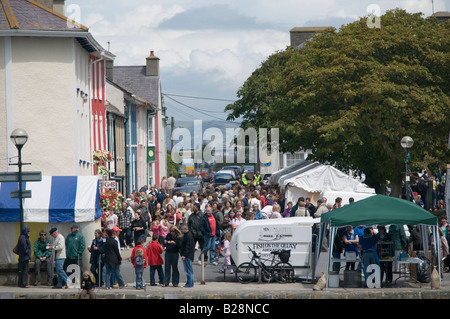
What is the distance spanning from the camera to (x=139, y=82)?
70.1 meters

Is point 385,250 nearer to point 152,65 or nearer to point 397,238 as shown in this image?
point 397,238

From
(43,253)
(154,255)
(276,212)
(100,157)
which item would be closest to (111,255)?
(154,255)

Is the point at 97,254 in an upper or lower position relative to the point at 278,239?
lower

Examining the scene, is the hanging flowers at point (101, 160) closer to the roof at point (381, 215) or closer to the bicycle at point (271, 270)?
the bicycle at point (271, 270)

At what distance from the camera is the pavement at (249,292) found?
20.2 meters

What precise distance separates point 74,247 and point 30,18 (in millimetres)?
11298

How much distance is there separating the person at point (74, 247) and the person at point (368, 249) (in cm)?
726

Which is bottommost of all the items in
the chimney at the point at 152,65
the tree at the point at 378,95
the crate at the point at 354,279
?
the crate at the point at 354,279

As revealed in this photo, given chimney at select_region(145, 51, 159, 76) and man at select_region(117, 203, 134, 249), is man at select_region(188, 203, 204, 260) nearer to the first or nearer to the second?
man at select_region(117, 203, 134, 249)

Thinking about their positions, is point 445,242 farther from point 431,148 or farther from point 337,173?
point 431,148

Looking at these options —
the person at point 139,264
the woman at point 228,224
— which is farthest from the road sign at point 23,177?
the woman at point 228,224

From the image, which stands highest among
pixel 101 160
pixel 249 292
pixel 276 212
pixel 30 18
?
pixel 30 18

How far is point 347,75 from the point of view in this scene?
1535 inches
